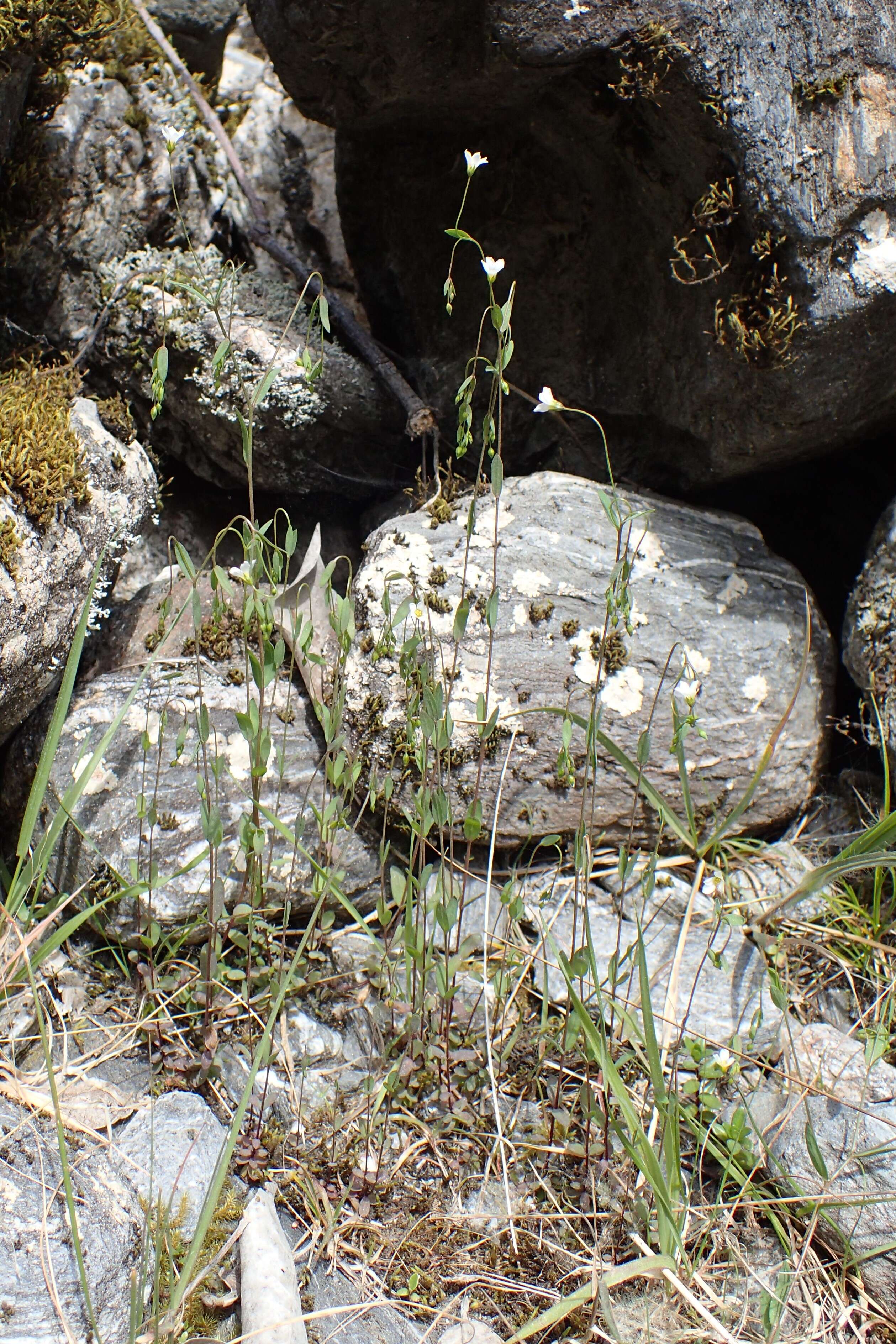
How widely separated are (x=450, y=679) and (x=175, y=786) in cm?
97

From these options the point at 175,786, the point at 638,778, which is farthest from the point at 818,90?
the point at 175,786

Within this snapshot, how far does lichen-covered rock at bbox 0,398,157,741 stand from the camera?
270 cm

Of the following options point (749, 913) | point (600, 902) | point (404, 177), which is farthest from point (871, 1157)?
point (404, 177)

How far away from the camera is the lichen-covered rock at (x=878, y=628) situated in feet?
10.1

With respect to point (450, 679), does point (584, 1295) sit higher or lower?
lower

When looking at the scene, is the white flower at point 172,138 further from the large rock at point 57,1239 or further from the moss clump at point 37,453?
the large rock at point 57,1239

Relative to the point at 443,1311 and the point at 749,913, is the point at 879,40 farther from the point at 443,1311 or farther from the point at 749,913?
the point at 443,1311

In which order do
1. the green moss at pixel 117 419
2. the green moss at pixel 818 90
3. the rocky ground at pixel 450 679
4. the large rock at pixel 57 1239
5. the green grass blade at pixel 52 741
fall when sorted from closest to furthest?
1. the large rock at pixel 57 1239
2. the rocky ground at pixel 450 679
3. the green grass blade at pixel 52 741
4. the green moss at pixel 818 90
5. the green moss at pixel 117 419

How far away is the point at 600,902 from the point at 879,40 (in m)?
2.98

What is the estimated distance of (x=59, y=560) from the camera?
2.88 m

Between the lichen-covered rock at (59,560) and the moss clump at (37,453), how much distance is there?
21mm

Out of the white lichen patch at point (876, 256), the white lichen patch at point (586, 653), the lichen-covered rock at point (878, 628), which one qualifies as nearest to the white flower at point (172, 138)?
the white lichen patch at point (586, 653)

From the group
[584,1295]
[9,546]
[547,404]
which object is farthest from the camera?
[9,546]

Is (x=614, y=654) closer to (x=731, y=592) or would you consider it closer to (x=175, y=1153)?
(x=731, y=592)
